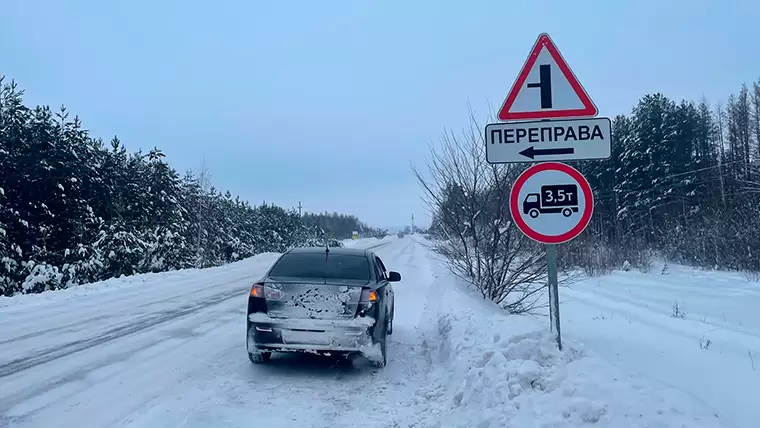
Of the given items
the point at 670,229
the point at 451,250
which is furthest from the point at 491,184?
the point at 670,229

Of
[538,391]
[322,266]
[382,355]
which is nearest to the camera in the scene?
[538,391]

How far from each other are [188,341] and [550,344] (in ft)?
19.4

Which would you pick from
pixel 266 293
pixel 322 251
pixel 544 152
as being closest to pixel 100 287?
pixel 322 251

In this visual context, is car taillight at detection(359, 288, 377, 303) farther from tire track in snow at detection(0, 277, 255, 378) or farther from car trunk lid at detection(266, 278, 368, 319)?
tire track in snow at detection(0, 277, 255, 378)

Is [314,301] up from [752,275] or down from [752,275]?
up

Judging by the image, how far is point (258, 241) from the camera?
2378 inches

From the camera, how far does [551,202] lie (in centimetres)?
471

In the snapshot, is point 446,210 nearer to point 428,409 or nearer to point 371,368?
point 371,368

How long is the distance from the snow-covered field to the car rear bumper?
0.41 metres

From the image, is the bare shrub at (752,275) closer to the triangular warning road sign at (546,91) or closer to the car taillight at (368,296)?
the car taillight at (368,296)

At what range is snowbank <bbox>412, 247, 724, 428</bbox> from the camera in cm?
377

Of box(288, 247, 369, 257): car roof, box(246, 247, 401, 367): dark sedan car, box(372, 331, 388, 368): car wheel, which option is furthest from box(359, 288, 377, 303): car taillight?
box(288, 247, 369, 257): car roof

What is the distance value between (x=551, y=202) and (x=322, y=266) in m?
3.86

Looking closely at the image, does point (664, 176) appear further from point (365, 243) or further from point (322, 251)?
point (365, 243)
